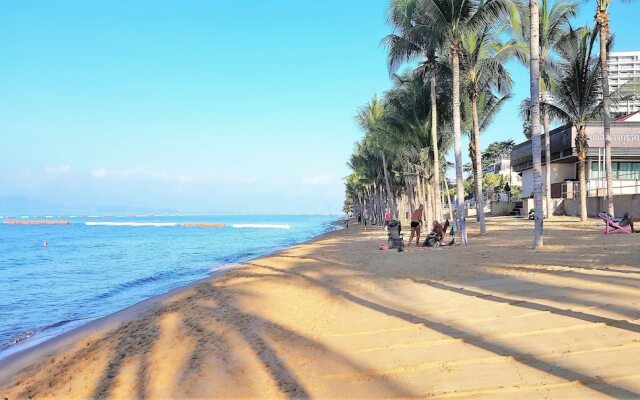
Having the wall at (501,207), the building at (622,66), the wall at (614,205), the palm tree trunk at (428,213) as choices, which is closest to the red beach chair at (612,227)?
the wall at (614,205)

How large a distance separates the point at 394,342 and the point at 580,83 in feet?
77.3

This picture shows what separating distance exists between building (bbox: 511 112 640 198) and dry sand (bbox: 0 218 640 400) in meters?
22.2

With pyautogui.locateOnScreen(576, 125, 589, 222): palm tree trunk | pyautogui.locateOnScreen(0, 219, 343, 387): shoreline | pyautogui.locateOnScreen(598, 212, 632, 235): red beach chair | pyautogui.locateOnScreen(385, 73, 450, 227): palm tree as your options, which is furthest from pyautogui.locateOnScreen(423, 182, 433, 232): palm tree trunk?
pyautogui.locateOnScreen(0, 219, 343, 387): shoreline

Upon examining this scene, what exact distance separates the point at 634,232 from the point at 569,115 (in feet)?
37.9

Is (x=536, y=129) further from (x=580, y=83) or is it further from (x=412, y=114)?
(x=580, y=83)

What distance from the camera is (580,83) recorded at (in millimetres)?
24234

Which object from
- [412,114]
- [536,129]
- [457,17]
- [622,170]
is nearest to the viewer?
[536,129]

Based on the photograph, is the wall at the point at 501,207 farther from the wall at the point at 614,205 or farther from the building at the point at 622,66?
the wall at the point at 614,205

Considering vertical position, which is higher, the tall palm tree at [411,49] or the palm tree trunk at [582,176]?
the tall palm tree at [411,49]

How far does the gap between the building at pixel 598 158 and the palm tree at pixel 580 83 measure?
18.0 feet

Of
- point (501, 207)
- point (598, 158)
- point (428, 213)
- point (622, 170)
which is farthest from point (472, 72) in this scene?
point (501, 207)

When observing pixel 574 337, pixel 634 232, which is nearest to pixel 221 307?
pixel 574 337

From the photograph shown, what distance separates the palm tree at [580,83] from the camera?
937 inches

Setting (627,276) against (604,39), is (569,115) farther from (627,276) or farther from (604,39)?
(627,276)
